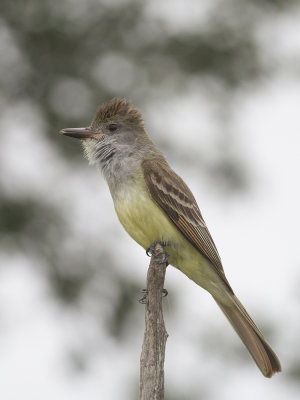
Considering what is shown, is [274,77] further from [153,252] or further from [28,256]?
[153,252]

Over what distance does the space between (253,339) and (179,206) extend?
1.05 meters

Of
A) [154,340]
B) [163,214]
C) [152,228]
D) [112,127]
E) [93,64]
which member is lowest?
[154,340]

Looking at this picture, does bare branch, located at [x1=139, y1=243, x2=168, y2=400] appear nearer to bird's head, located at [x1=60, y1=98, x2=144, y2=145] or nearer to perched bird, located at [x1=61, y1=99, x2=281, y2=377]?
perched bird, located at [x1=61, y1=99, x2=281, y2=377]

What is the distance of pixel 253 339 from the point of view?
5402mm

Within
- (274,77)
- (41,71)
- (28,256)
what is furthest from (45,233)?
(274,77)

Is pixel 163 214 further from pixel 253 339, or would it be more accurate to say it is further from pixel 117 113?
pixel 117 113

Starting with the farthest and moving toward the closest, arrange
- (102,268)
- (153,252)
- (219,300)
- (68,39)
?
1. (68,39)
2. (102,268)
3. (219,300)
4. (153,252)

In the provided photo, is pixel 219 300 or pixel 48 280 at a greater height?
pixel 48 280

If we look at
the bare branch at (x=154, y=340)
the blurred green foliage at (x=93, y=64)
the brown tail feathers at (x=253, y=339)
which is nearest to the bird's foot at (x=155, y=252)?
the bare branch at (x=154, y=340)

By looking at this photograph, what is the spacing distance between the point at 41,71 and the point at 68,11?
2.09 ft

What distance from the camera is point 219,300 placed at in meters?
5.85

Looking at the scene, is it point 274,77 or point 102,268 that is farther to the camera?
point 274,77

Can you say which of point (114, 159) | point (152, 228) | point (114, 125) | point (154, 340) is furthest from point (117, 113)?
point (154, 340)

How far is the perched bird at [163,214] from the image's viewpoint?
17.6ft
